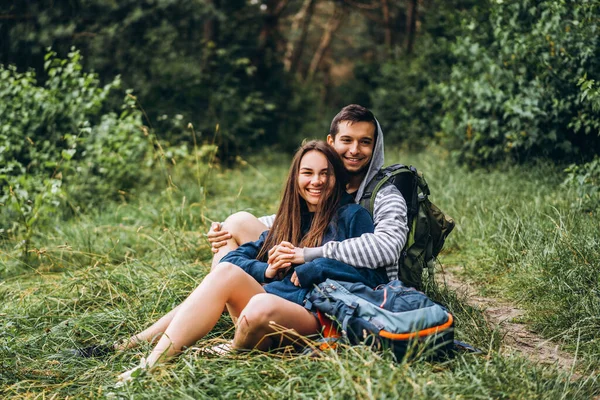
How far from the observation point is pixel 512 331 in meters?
3.40

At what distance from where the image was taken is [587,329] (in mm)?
3197

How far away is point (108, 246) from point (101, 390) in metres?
2.66

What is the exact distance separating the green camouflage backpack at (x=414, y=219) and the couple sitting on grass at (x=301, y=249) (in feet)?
0.23

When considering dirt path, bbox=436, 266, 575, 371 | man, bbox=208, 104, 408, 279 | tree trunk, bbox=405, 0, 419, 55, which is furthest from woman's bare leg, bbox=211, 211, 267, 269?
tree trunk, bbox=405, 0, 419, 55

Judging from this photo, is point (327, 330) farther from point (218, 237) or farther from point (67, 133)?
point (67, 133)

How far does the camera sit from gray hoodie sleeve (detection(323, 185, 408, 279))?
3.00 meters

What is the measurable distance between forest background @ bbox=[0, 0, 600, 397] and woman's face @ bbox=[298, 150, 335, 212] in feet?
3.46

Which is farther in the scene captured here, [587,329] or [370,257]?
[587,329]

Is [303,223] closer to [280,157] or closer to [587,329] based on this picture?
[587,329]

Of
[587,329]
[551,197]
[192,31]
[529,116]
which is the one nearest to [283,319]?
[587,329]

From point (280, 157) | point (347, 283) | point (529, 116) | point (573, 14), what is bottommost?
point (280, 157)

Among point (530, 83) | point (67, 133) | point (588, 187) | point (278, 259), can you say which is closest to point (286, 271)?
point (278, 259)

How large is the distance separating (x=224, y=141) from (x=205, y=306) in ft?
29.4

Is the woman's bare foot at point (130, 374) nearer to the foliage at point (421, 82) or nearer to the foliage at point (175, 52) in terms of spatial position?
the foliage at point (175, 52)
